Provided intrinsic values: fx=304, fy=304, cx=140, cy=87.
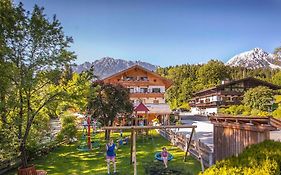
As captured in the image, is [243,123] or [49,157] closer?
[243,123]

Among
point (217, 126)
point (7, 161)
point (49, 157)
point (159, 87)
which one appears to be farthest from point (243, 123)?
point (159, 87)

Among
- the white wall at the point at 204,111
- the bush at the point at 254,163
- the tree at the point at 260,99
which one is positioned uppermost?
the tree at the point at 260,99

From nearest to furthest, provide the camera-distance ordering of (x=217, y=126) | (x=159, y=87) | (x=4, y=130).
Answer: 1. (x=217, y=126)
2. (x=4, y=130)
3. (x=159, y=87)

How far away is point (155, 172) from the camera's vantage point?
15.2 meters

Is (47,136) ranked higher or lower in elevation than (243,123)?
lower

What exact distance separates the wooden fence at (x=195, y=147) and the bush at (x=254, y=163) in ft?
28.0

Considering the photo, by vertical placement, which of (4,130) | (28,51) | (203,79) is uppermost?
(203,79)

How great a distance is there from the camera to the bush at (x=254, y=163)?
5.73m

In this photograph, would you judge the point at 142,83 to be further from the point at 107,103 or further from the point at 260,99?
the point at 107,103

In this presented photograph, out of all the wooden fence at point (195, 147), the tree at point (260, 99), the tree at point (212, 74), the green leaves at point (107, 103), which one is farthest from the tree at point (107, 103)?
the tree at point (212, 74)

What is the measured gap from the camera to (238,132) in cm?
1228

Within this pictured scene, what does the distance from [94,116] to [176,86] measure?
2949 inches

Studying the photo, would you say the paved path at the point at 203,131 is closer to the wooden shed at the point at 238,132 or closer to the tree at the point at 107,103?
the wooden shed at the point at 238,132

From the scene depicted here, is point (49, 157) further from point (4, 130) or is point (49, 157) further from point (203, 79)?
point (203, 79)
